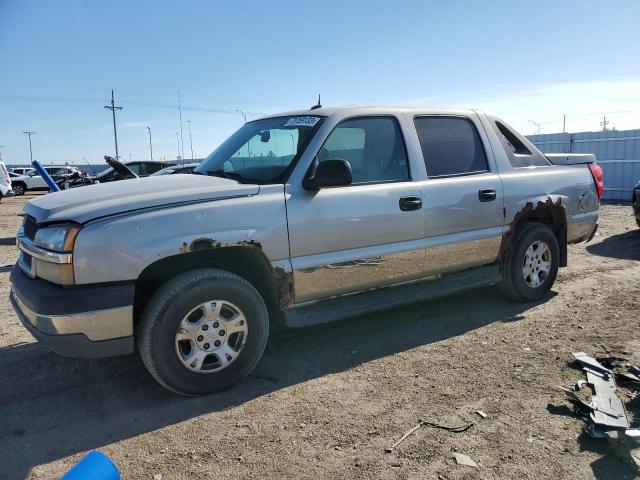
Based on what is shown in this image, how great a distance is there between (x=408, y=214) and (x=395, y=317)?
47.6 inches

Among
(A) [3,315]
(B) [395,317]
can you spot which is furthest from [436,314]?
(A) [3,315]

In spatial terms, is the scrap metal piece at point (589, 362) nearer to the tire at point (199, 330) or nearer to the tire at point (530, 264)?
the tire at point (530, 264)

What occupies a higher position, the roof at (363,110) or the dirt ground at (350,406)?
the roof at (363,110)

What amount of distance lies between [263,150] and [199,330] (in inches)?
63.2

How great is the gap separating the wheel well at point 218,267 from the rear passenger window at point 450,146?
170 centimetres

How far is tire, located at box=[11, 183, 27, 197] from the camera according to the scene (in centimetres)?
2881

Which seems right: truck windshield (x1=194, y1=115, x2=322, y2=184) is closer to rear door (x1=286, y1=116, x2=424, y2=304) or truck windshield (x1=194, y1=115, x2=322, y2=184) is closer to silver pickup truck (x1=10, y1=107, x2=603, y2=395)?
silver pickup truck (x1=10, y1=107, x2=603, y2=395)

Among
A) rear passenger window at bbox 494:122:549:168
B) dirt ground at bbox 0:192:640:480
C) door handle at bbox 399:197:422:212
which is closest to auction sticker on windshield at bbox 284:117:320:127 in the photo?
door handle at bbox 399:197:422:212

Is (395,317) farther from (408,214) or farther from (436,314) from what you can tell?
(408,214)

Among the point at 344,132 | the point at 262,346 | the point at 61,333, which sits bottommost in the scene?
the point at 262,346

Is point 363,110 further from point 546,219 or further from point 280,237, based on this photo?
point 546,219

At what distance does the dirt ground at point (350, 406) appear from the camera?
102 inches

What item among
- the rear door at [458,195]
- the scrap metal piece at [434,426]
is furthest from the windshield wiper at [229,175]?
the scrap metal piece at [434,426]

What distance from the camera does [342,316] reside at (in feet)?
12.4
